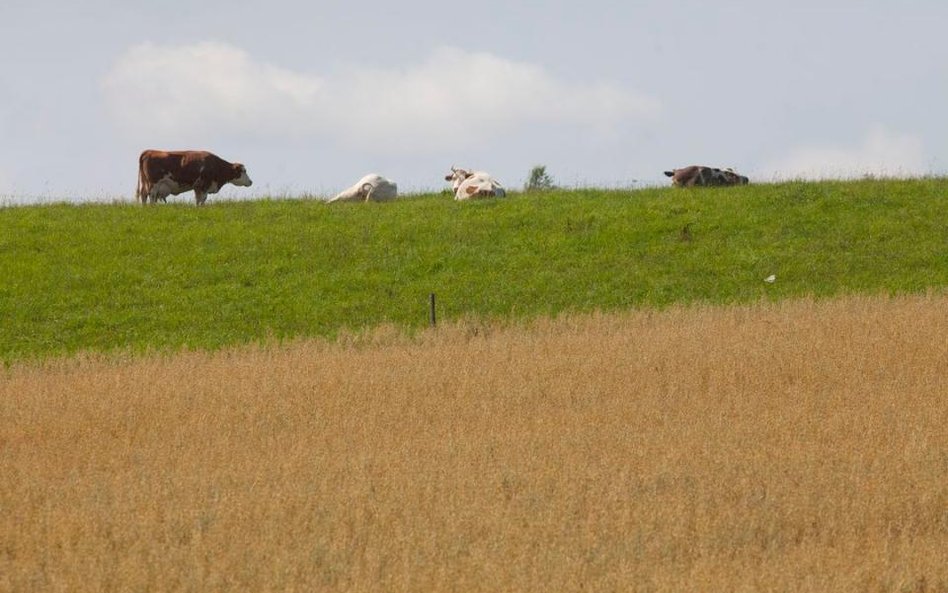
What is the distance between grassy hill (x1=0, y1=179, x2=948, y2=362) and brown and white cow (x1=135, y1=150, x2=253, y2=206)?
1596 mm

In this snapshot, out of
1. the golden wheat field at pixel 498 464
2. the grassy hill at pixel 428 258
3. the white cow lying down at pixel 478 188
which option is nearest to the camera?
the golden wheat field at pixel 498 464

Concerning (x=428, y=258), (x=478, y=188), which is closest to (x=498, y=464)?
(x=428, y=258)

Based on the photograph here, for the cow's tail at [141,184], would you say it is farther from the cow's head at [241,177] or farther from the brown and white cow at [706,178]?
the brown and white cow at [706,178]

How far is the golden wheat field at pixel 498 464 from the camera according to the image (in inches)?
408

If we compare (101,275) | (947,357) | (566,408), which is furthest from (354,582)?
(101,275)

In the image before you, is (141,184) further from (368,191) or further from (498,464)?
(498,464)

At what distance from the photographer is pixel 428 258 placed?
99.1ft

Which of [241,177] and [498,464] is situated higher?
[241,177]

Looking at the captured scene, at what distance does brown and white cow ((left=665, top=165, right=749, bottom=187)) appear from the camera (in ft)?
124

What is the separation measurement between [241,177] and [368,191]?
411cm

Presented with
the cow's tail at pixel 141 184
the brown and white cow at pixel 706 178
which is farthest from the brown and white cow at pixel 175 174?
the brown and white cow at pixel 706 178

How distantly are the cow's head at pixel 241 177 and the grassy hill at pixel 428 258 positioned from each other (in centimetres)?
331

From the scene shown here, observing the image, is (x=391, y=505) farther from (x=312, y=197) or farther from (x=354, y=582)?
(x=312, y=197)

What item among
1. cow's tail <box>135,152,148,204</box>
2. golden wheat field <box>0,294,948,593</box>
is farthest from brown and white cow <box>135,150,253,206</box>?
golden wheat field <box>0,294,948,593</box>
